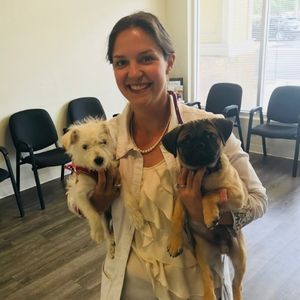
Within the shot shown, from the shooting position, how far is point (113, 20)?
4996 mm

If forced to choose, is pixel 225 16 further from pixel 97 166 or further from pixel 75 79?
pixel 97 166

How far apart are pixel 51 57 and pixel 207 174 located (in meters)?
3.63

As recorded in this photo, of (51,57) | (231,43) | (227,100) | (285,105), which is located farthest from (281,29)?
Answer: (51,57)

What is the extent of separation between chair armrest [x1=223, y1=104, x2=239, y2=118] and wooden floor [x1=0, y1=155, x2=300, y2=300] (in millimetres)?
1214

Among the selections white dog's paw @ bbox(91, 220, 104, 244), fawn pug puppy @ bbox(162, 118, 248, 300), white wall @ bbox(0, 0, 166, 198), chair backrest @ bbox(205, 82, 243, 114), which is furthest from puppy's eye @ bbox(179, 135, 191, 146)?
chair backrest @ bbox(205, 82, 243, 114)

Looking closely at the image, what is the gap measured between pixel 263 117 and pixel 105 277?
14.3 feet

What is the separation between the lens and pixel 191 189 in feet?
3.83

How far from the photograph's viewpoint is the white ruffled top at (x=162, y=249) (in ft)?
3.97

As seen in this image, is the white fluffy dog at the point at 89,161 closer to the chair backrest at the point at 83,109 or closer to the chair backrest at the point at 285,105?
the chair backrest at the point at 83,109

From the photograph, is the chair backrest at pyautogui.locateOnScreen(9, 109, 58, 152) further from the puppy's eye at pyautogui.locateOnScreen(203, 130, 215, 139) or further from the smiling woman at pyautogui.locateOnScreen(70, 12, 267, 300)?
the puppy's eye at pyautogui.locateOnScreen(203, 130, 215, 139)

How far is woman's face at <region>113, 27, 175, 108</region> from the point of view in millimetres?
1176

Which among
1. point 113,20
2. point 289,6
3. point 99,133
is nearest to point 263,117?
point 289,6

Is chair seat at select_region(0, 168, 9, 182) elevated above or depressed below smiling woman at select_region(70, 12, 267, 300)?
below

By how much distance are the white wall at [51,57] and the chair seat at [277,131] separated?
2.11 m
